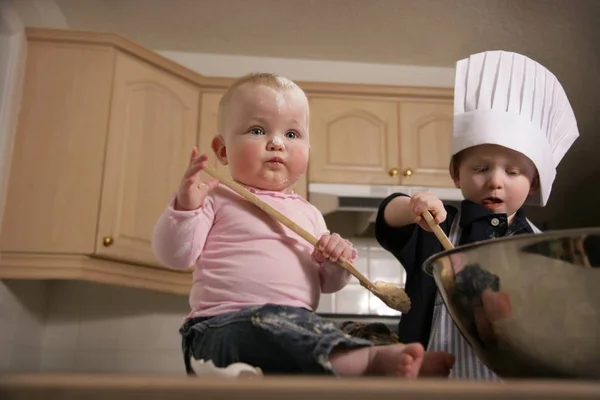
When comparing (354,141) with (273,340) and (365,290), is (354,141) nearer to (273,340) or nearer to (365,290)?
(365,290)

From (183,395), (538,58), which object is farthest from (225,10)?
(183,395)

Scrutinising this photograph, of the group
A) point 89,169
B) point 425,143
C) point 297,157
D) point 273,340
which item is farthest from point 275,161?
point 425,143

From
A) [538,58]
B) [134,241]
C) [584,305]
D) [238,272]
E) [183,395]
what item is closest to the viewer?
[183,395]

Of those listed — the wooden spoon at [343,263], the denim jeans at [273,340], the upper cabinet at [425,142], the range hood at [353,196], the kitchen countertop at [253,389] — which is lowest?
the kitchen countertop at [253,389]

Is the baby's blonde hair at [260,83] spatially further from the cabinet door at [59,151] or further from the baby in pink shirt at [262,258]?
the cabinet door at [59,151]

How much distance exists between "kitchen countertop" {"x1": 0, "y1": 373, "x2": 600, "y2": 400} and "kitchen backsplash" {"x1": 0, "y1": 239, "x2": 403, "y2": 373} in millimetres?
1651

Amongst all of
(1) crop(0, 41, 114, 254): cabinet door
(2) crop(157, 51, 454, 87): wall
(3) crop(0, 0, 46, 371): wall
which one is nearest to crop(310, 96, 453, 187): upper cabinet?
(2) crop(157, 51, 454, 87): wall

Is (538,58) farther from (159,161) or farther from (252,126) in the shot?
(252,126)

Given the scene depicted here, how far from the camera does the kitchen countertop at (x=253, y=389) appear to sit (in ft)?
0.94

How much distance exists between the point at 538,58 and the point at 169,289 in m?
1.43

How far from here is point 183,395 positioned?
0.29 m

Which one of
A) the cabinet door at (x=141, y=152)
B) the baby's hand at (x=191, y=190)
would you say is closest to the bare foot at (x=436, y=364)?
the baby's hand at (x=191, y=190)

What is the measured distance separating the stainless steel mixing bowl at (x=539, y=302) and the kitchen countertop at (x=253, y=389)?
13 centimetres

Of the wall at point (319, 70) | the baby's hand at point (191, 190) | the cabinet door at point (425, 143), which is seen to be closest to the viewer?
the baby's hand at point (191, 190)
